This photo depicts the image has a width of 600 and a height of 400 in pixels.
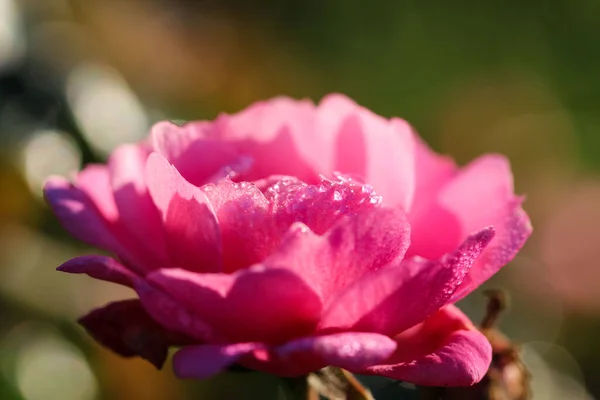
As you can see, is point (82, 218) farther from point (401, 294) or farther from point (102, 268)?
point (401, 294)

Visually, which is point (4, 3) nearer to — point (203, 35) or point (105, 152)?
point (105, 152)

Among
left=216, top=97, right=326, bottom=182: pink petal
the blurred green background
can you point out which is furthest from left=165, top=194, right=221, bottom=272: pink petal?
the blurred green background

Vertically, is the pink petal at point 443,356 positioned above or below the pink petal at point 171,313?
below

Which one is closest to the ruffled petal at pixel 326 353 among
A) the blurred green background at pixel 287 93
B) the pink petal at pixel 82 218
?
the pink petal at pixel 82 218

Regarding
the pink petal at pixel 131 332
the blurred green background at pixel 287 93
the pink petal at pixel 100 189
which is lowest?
the blurred green background at pixel 287 93

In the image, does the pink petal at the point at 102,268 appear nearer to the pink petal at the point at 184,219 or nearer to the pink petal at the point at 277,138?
the pink petal at the point at 184,219

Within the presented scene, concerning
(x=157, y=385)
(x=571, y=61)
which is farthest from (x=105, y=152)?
(x=571, y=61)

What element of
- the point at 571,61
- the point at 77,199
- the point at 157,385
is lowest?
the point at 157,385

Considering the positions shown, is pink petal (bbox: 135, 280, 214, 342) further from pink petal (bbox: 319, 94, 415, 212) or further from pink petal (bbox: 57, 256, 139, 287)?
pink petal (bbox: 319, 94, 415, 212)

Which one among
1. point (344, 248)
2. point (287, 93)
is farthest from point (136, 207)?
point (287, 93)
